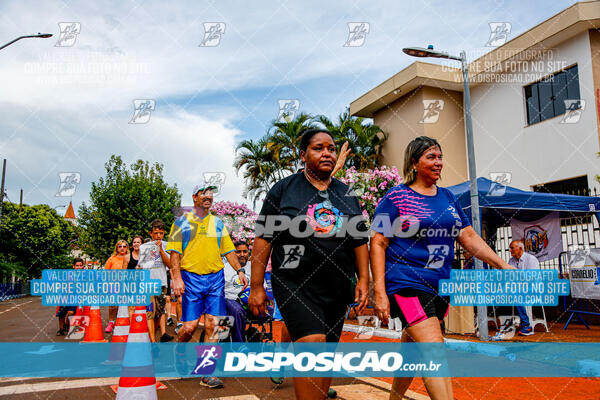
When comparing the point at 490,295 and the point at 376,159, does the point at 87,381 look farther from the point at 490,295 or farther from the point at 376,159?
the point at 376,159

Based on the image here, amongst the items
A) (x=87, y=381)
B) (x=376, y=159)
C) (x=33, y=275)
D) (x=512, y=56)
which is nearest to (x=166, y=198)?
(x=376, y=159)

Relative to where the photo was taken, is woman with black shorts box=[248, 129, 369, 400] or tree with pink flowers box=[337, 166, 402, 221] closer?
woman with black shorts box=[248, 129, 369, 400]

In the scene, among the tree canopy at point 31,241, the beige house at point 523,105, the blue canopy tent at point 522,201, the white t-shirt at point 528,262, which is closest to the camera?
the blue canopy tent at point 522,201

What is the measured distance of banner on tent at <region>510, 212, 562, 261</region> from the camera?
1063 centimetres

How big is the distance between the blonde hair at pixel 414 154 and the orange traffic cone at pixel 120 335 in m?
4.26

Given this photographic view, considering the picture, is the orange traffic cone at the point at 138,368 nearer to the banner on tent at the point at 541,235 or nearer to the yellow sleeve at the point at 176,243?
the yellow sleeve at the point at 176,243

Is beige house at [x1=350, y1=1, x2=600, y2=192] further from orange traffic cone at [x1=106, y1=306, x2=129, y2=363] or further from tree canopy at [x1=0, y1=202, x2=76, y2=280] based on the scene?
tree canopy at [x1=0, y1=202, x2=76, y2=280]

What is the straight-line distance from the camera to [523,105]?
60.3 feet

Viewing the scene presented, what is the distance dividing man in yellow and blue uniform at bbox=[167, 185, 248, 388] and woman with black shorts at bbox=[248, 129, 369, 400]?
2.09 metres

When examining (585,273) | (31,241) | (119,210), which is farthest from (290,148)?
(31,241)

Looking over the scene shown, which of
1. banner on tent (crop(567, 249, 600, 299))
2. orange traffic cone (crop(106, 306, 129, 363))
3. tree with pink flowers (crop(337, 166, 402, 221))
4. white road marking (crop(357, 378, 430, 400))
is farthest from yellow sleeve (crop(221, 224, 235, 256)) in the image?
tree with pink flowers (crop(337, 166, 402, 221))

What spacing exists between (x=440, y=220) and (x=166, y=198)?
31.3 metres

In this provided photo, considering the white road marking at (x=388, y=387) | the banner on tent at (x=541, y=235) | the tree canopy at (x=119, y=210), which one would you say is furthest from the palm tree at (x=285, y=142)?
the white road marking at (x=388, y=387)

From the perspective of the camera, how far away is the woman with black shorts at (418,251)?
10.1 ft
